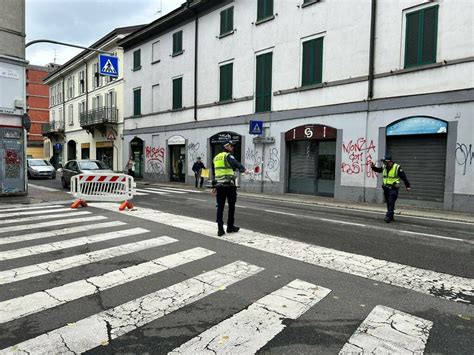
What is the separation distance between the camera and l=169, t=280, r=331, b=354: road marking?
10.1ft

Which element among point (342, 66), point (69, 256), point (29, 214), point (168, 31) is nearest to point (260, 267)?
point (69, 256)

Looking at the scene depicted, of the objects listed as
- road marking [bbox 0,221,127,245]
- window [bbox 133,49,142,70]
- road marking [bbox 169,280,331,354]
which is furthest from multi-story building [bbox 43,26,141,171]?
road marking [bbox 169,280,331,354]

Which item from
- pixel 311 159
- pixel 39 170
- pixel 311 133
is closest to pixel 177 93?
pixel 39 170

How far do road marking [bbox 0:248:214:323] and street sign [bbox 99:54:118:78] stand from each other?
13.6 metres

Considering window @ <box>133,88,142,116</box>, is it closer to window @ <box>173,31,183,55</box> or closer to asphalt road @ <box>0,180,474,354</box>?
window @ <box>173,31,183,55</box>

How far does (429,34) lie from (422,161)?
176 inches

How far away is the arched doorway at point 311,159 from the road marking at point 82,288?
11.8 metres

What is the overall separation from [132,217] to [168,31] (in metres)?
19.7

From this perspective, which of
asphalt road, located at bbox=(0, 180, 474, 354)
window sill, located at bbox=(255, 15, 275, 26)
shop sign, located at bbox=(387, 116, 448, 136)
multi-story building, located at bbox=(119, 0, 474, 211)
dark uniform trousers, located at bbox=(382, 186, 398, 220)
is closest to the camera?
asphalt road, located at bbox=(0, 180, 474, 354)

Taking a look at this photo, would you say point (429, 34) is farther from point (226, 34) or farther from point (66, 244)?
point (66, 244)

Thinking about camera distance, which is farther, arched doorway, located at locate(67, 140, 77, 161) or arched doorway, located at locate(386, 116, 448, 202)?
arched doorway, located at locate(67, 140, 77, 161)

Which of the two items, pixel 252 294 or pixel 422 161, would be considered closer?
pixel 252 294

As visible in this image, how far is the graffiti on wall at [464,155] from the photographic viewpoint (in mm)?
12258

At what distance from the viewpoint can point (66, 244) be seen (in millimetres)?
6539
